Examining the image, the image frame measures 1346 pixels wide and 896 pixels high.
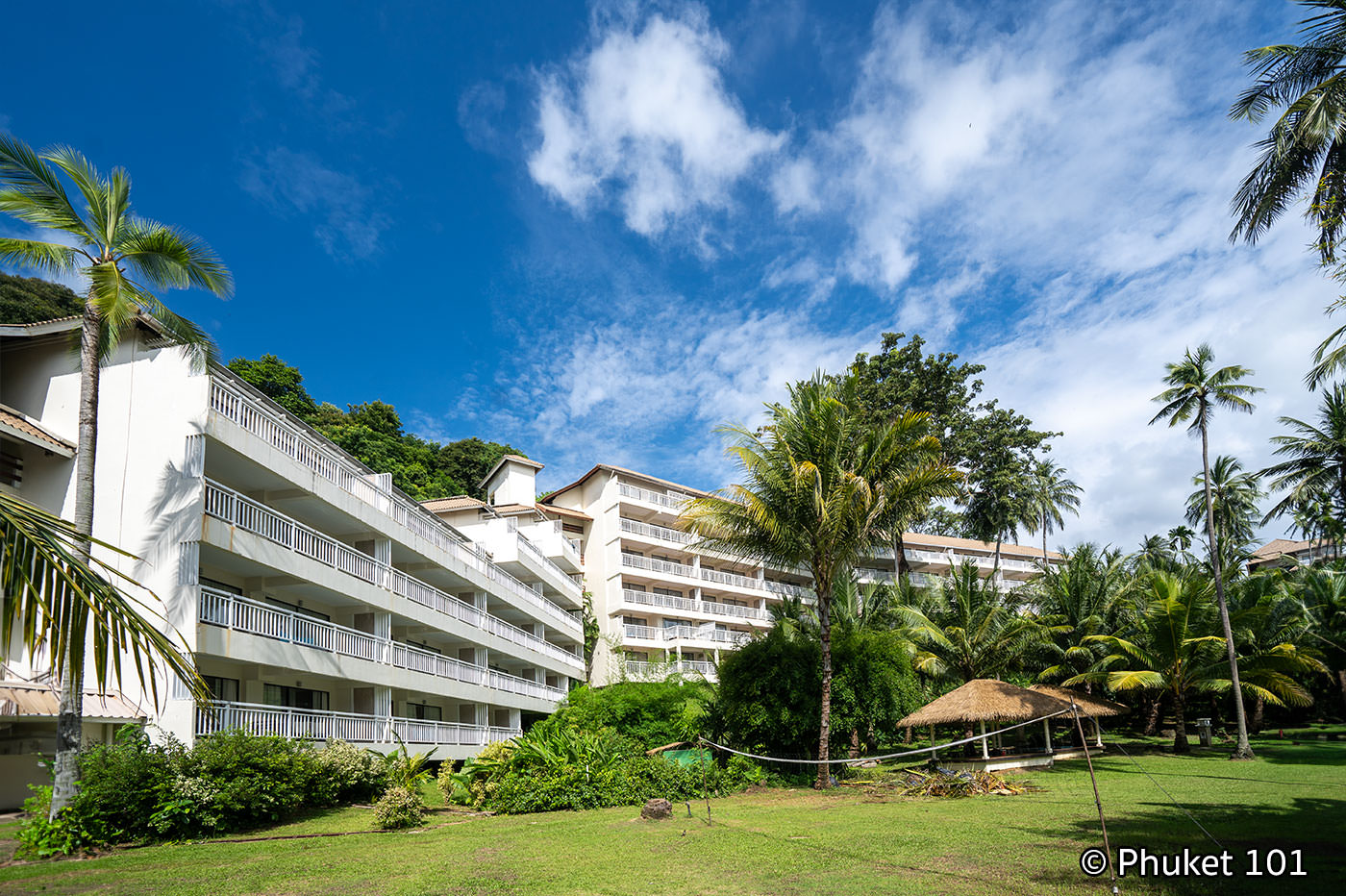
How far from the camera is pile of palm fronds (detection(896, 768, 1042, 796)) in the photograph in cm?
1875

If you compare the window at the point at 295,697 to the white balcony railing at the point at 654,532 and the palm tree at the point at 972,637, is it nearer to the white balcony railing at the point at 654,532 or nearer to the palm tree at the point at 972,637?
the palm tree at the point at 972,637

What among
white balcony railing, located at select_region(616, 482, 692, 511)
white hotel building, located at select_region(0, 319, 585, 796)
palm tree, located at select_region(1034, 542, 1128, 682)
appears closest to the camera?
white hotel building, located at select_region(0, 319, 585, 796)

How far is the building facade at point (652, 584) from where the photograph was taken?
46.7 m

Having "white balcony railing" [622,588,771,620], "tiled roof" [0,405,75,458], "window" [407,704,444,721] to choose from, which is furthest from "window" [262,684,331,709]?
"white balcony railing" [622,588,771,620]

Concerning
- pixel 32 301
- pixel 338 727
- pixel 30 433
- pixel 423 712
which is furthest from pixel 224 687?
pixel 32 301

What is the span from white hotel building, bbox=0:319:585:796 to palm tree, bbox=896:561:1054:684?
17.7 metres

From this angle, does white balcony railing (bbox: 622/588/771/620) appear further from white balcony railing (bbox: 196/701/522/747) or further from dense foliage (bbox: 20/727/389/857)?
dense foliage (bbox: 20/727/389/857)

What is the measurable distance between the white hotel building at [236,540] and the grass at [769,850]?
282cm

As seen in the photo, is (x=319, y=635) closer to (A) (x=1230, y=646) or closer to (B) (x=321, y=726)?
(B) (x=321, y=726)

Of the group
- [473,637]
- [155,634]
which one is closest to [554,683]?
[473,637]

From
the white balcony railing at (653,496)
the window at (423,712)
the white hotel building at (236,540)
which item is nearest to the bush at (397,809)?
the white hotel building at (236,540)

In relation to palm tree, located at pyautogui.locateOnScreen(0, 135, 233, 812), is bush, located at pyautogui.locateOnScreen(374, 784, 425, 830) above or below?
below

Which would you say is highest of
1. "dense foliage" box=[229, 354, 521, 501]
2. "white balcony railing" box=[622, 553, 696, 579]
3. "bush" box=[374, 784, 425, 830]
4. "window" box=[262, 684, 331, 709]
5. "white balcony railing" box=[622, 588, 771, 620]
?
"dense foliage" box=[229, 354, 521, 501]

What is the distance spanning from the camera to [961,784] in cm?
1880
